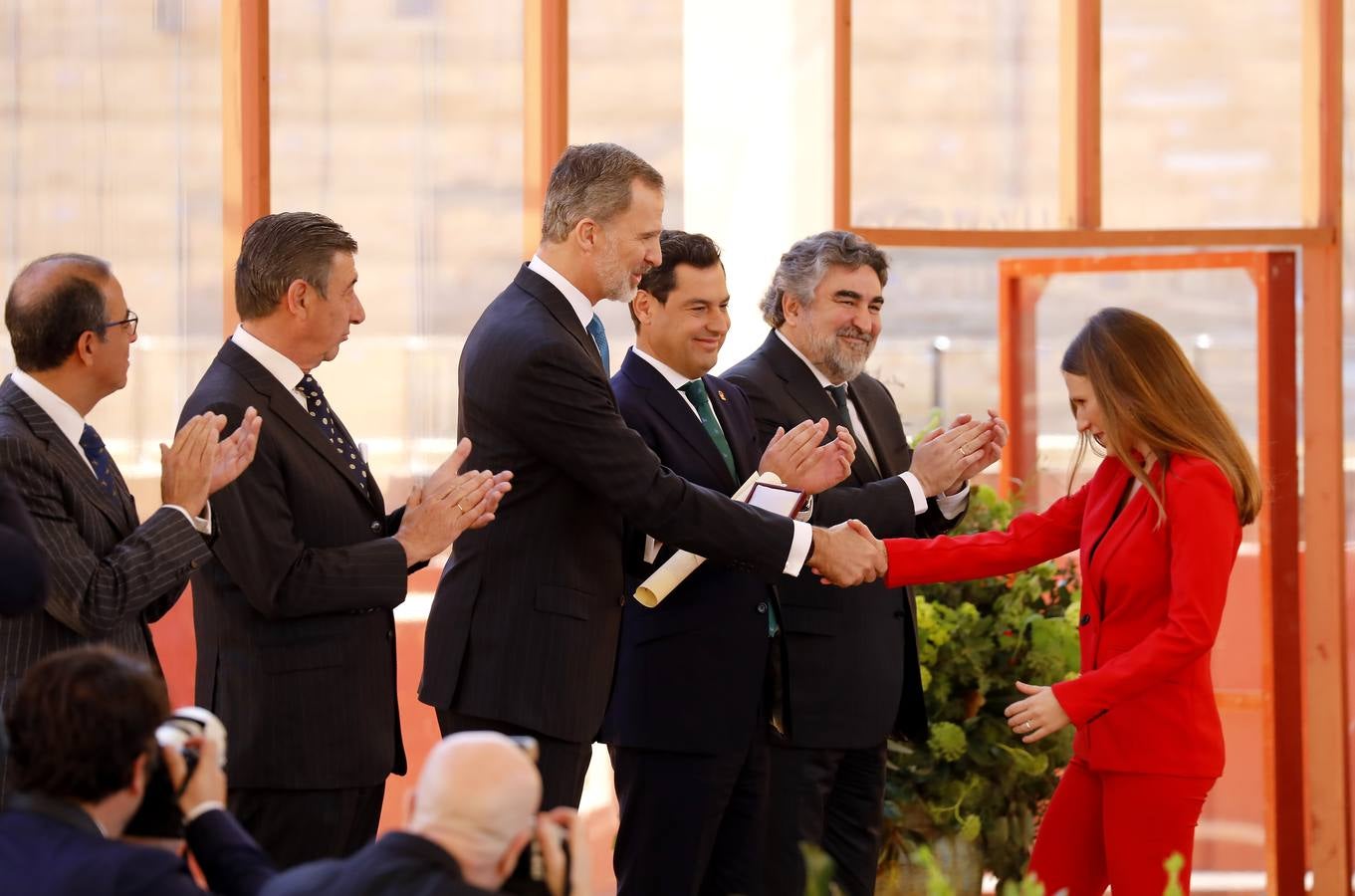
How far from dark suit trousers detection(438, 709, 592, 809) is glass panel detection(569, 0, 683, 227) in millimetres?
2418

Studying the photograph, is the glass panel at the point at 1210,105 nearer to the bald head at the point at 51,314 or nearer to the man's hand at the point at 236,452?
the man's hand at the point at 236,452

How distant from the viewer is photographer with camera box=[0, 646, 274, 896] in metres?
1.85

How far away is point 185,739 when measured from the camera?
2.08 metres

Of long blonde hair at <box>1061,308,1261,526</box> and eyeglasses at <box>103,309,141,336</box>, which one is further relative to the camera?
long blonde hair at <box>1061,308,1261,526</box>

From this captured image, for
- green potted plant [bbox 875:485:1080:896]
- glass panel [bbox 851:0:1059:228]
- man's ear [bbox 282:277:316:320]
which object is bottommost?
green potted plant [bbox 875:485:1080:896]

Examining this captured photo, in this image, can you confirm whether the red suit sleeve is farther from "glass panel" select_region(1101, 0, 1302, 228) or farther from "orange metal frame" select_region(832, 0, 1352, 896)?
"glass panel" select_region(1101, 0, 1302, 228)

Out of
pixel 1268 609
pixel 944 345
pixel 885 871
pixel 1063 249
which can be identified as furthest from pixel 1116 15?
pixel 885 871

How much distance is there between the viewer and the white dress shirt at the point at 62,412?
2693 millimetres

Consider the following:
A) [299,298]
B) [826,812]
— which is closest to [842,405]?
[826,812]

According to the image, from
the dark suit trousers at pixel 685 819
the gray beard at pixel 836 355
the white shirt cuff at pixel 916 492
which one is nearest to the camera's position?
the dark suit trousers at pixel 685 819

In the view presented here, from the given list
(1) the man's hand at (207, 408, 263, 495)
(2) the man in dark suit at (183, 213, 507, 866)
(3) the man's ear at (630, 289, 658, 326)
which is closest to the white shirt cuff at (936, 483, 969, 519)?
(3) the man's ear at (630, 289, 658, 326)

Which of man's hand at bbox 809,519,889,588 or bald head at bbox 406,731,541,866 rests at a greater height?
man's hand at bbox 809,519,889,588

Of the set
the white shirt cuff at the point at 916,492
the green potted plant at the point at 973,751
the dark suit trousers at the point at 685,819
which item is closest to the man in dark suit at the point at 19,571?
the dark suit trousers at the point at 685,819

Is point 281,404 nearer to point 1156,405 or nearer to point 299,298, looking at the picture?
point 299,298
